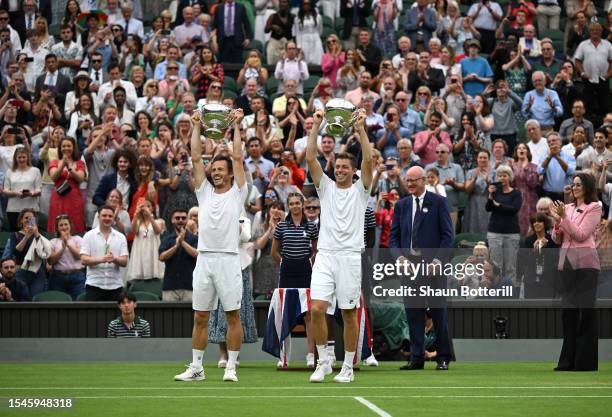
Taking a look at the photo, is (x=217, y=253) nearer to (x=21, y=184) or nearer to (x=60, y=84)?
(x=21, y=184)

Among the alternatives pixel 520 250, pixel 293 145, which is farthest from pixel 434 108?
pixel 520 250

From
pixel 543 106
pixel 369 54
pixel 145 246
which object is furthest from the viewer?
pixel 369 54

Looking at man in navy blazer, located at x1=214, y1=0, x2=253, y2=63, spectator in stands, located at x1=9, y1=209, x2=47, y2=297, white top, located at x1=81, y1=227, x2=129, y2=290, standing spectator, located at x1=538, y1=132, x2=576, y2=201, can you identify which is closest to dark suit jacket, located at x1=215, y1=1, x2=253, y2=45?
man in navy blazer, located at x1=214, y1=0, x2=253, y2=63

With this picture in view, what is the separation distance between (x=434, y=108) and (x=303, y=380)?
888cm

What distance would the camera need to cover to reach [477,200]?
19.1 metres

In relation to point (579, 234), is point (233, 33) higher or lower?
higher

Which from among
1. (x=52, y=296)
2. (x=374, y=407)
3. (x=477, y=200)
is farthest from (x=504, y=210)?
(x=374, y=407)

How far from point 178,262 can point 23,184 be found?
3.36 meters

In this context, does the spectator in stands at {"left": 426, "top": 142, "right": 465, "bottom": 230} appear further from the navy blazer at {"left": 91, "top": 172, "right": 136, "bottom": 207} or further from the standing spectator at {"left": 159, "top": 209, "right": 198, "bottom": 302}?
the navy blazer at {"left": 91, "top": 172, "right": 136, "bottom": 207}

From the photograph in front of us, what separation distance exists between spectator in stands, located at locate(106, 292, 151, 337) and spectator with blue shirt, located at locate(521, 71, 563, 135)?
8.07 meters

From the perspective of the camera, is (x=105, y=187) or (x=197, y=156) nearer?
(x=197, y=156)

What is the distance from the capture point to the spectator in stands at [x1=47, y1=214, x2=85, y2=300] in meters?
17.6

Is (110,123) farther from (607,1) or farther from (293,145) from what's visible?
(607,1)

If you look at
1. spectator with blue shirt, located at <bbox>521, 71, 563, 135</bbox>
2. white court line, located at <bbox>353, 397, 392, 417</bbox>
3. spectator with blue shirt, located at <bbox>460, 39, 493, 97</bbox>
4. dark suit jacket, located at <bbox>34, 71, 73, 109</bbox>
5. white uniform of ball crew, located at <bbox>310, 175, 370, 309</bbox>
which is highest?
spectator with blue shirt, located at <bbox>460, 39, 493, 97</bbox>
